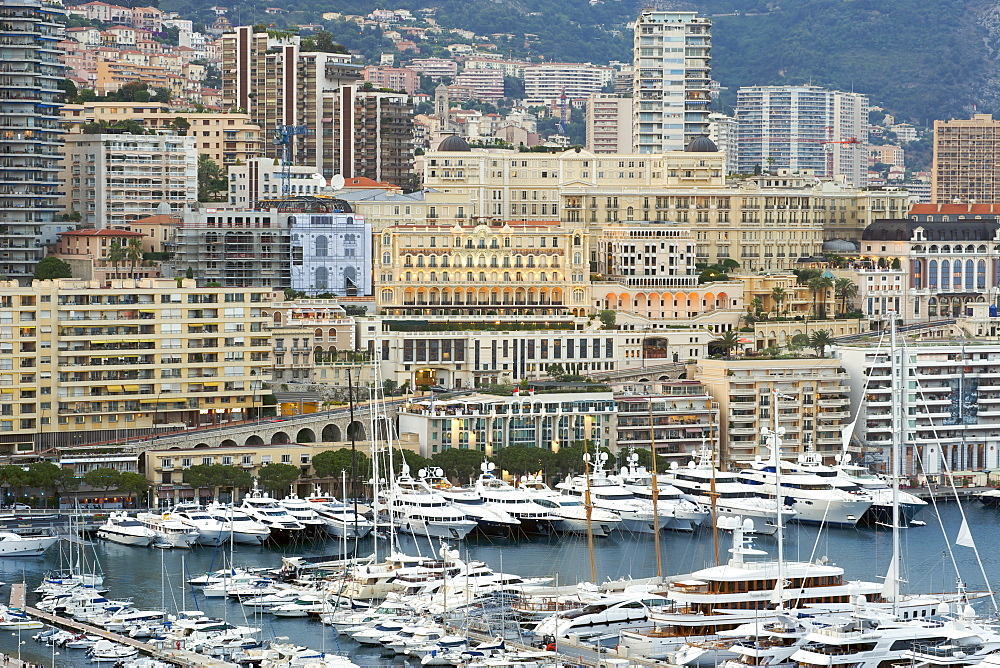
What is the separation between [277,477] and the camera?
107938mm

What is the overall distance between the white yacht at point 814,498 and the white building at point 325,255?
40880 millimetres

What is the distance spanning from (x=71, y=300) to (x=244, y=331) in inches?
351

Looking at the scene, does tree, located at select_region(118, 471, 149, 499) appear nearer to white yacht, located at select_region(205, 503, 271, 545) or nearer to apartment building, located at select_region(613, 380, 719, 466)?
white yacht, located at select_region(205, 503, 271, 545)

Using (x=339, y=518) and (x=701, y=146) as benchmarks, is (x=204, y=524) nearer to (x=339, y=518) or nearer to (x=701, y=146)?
(x=339, y=518)

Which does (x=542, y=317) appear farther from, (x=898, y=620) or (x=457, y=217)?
(x=898, y=620)

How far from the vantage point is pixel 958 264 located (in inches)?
6216

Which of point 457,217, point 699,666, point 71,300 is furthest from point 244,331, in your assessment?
point 699,666

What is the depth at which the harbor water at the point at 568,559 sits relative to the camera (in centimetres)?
8469

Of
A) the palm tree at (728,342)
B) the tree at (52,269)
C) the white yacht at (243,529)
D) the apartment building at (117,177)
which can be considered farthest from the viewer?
the apartment building at (117,177)

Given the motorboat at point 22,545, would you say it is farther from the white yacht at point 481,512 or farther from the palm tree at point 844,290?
the palm tree at point 844,290

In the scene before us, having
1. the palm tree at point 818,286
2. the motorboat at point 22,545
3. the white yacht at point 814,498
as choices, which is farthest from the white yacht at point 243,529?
the palm tree at point 818,286

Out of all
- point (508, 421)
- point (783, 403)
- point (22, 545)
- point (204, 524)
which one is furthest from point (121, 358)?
point (783, 403)

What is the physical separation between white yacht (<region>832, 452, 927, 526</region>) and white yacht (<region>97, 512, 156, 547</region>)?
32582 mm

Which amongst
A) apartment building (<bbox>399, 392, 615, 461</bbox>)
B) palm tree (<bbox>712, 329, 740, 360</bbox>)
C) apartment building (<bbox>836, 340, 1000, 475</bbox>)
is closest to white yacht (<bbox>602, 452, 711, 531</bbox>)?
apartment building (<bbox>399, 392, 615, 461</bbox>)
